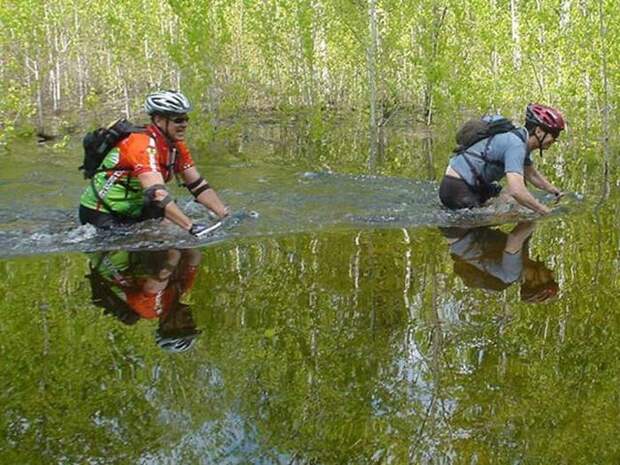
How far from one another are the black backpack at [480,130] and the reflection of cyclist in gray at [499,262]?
1264 millimetres

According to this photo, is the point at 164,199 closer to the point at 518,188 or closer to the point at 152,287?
the point at 152,287

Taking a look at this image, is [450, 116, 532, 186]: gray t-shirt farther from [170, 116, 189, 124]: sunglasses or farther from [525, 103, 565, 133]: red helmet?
[170, 116, 189, 124]: sunglasses

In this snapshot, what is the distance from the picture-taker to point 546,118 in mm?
7496

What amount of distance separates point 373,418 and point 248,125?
3322 cm

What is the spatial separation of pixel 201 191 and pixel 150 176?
1.13 m

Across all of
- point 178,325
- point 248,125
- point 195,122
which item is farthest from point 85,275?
point 248,125

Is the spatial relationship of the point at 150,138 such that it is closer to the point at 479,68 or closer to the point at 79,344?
the point at 79,344

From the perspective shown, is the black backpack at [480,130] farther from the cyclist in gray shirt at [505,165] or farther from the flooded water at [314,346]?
the flooded water at [314,346]

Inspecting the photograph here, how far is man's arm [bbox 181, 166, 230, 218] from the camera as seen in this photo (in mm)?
7453

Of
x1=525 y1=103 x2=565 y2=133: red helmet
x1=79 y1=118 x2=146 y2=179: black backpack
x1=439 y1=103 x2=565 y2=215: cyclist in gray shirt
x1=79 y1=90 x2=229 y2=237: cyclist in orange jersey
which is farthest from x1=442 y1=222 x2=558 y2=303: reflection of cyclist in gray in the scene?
x1=79 y1=118 x2=146 y2=179: black backpack

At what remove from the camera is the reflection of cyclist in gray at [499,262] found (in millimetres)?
4660

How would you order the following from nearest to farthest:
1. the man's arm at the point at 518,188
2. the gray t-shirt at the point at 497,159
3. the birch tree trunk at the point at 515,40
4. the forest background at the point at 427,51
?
the man's arm at the point at 518,188 < the gray t-shirt at the point at 497,159 < the forest background at the point at 427,51 < the birch tree trunk at the point at 515,40

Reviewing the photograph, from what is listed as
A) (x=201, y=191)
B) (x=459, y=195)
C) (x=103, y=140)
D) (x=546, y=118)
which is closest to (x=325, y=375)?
(x=103, y=140)

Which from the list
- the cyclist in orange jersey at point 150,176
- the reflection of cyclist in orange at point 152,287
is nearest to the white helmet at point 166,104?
the cyclist in orange jersey at point 150,176
